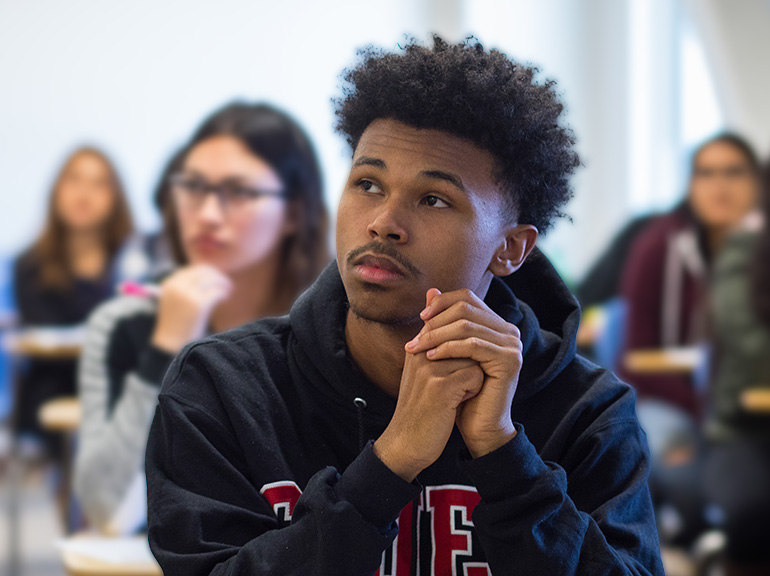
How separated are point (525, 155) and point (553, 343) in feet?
0.89

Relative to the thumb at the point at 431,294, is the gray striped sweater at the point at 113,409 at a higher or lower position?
lower

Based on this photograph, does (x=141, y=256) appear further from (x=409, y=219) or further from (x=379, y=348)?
(x=409, y=219)

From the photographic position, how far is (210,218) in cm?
236

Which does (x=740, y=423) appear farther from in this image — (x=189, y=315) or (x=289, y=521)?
(x=289, y=521)

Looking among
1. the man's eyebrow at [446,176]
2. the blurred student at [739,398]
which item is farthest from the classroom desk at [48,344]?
the man's eyebrow at [446,176]

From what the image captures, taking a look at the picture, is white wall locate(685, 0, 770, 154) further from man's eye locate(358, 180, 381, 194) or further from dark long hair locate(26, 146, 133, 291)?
man's eye locate(358, 180, 381, 194)

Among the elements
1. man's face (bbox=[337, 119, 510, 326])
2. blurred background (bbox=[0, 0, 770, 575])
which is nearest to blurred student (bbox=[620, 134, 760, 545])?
blurred background (bbox=[0, 0, 770, 575])

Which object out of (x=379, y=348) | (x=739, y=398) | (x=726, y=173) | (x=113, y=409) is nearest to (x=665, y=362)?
(x=739, y=398)

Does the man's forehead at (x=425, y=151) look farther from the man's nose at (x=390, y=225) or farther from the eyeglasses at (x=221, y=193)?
the eyeglasses at (x=221, y=193)

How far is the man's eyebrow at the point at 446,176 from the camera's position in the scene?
4.09 ft

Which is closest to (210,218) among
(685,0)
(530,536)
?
(530,536)

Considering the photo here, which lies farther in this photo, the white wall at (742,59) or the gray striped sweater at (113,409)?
the white wall at (742,59)

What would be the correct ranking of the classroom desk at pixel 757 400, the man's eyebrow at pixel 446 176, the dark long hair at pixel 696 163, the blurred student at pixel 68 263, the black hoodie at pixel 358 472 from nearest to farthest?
the black hoodie at pixel 358 472 < the man's eyebrow at pixel 446 176 < the classroom desk at pixel 757 400 < the dark long hair at pixel 696 163 < the blurred student at pixel 68 263

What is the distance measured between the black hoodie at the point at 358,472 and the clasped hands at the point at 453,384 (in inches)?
1.2
